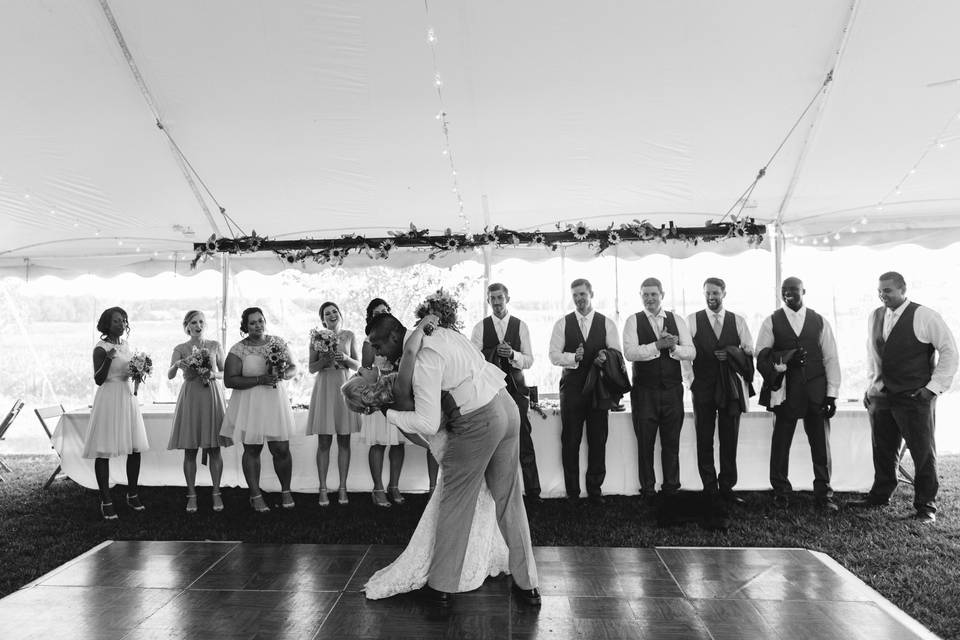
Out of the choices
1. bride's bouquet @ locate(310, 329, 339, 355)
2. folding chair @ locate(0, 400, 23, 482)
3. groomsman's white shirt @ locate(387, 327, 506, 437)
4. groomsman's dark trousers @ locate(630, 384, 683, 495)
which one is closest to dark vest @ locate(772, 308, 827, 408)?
groomsman's dark trousers @ locate(630, 384, 683, 495)

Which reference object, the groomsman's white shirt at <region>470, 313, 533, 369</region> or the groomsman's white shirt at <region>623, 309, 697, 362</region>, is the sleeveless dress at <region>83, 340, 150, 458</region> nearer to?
the groomsman's white shirt at <region>470, 313, 533, 369</region>

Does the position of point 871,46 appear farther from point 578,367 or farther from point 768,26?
point 578,367

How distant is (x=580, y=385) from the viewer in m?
5.37

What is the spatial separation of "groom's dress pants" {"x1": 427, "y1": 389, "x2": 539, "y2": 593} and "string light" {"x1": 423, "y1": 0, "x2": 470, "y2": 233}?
9.05 ft

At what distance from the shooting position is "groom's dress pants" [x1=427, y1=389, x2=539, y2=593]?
125 inches

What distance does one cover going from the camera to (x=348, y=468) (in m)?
5.73

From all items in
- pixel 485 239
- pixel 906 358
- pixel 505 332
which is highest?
pixel 485 239

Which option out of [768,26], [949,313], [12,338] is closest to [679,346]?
[768,26]

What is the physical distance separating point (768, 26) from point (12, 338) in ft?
34.0

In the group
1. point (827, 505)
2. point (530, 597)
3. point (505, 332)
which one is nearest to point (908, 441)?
point (827, 505)

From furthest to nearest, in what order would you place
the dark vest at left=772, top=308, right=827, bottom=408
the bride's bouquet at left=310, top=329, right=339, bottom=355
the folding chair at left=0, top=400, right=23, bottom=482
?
→ the folding chair at left=0, top=400, right=23, bottom=482 → the bride's bouquet at left=310, top=329, right=339, bottom=355 → the dark vest at left=772, top=308, right=827, bottom=408

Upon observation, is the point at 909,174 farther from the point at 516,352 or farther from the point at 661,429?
the point at 516,352

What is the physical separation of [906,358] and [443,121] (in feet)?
13.8

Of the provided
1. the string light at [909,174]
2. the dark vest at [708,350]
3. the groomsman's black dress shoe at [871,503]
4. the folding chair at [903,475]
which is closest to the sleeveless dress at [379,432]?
the dark vest at [708,350]
